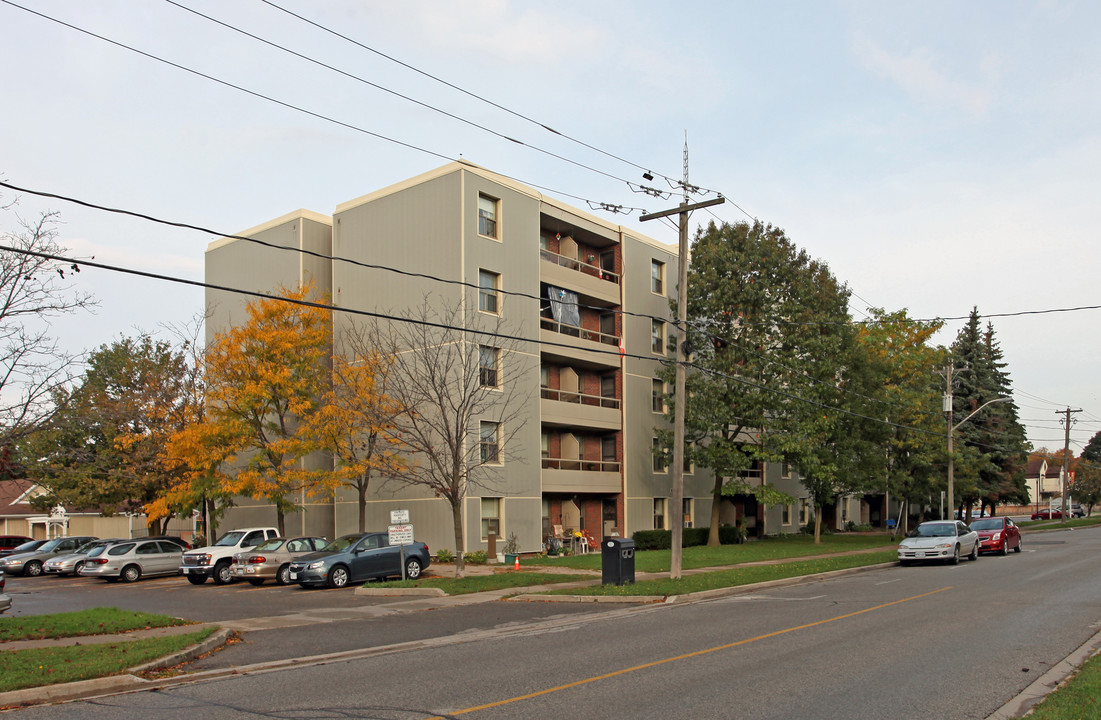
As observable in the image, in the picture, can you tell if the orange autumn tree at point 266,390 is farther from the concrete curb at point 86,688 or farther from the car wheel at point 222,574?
the concrete curb at point 86,688

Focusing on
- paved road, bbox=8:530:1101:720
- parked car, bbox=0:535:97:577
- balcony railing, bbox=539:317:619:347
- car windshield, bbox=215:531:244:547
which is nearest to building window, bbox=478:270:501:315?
balcony railing, bbox=539:317:619:347

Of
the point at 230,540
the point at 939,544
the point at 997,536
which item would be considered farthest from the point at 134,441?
the point at 997,536

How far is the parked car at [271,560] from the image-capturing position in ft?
88.8

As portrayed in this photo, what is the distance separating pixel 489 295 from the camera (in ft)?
113

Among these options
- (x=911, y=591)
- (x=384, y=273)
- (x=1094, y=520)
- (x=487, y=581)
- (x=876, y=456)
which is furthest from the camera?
(x=1094, y=520)

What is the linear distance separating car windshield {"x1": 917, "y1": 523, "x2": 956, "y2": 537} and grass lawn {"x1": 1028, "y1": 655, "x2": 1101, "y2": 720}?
21941 millimetres

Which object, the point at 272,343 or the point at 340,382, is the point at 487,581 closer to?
the point at 340,382

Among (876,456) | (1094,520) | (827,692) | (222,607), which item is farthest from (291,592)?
(1094,520)

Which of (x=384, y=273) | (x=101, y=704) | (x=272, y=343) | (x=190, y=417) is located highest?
(x=384, y=273)

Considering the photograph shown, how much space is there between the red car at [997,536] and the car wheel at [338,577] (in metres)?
24.5

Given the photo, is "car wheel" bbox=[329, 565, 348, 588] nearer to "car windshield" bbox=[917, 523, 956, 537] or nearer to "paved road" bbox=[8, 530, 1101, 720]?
"paved road" bbox=[8, 530, 1101, 720]

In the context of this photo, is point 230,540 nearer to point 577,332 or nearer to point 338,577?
point 338,577

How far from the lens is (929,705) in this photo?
8562mm

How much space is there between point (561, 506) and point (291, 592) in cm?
1573
